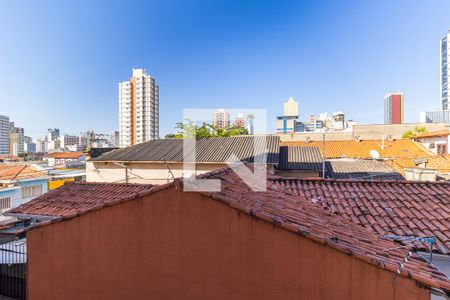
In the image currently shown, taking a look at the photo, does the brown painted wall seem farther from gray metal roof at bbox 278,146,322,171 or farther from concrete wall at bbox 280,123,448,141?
concrete wall at bbox 280,123,448,141

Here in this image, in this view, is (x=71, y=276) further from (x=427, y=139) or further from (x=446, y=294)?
(x=427, y=139)

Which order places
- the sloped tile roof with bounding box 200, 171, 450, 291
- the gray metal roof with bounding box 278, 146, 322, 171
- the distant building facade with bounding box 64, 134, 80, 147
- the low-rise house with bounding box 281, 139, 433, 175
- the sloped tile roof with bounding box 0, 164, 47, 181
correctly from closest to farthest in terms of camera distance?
1. the sloped tile roof with bounding box 200, 171, 450, 291
2. the gray metal roof with bounding box 278, 146, 322, 171
3. the sloped tile roof with bounding box 0, 164, 47, 181
4. the low-rise house with bounding box 281, 139, 433, 175
5. the distant building facade with bounding box 64, 134, 80, 147

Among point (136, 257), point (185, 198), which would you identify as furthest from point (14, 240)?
point (185, 198)

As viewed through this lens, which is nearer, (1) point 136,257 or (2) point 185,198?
(2) point 185,198

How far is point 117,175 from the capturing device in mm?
16219

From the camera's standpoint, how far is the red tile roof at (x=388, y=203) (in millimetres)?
4438

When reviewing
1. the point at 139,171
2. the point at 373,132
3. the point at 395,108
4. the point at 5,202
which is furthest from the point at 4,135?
the point at 395,108

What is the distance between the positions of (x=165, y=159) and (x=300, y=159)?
821 cm

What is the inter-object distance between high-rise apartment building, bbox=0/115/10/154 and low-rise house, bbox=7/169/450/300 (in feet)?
443

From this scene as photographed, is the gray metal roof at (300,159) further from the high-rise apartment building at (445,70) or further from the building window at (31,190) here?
the high-rise apartment building at (445,70)

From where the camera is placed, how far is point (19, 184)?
64.1 feet

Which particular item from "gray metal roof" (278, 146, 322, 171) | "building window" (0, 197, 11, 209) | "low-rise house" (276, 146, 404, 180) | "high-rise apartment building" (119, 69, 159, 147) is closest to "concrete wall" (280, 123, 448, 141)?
"low-rise house" (276, 146, 404, 180)

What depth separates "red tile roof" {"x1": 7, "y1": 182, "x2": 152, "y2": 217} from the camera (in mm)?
7566

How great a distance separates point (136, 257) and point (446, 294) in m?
3.71
